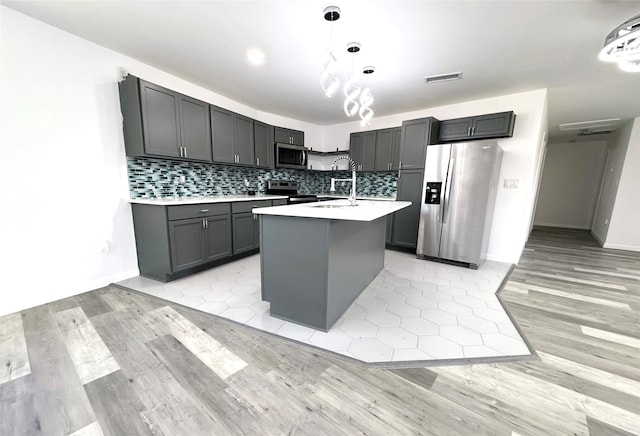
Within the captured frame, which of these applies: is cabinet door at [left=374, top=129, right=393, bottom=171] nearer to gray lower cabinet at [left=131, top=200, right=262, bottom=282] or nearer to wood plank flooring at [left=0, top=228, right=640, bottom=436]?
gray lower cabinet at [left=131, top=200, right=262, bottom=282]

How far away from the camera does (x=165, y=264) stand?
274 cm

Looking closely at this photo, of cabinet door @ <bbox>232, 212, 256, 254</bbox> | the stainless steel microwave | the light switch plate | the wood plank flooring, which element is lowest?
the wood plank flooring

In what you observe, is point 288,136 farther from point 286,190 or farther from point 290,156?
point 286,190

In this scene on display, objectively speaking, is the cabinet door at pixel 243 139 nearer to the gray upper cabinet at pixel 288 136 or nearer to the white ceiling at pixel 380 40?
the white ceiling at pixel 380 40

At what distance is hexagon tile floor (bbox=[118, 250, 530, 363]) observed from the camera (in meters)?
1.73

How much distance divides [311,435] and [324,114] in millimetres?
4769

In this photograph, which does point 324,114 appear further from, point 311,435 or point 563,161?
point 563,161

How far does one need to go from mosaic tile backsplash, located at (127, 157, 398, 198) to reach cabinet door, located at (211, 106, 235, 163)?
313mm

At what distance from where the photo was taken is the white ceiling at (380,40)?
A: 1.87 m

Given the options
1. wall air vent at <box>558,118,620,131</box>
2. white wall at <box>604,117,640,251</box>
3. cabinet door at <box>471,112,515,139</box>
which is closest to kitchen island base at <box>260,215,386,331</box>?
cabinet door at <box>471,112,515,139</box>

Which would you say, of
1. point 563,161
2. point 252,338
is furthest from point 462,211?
point 563,161

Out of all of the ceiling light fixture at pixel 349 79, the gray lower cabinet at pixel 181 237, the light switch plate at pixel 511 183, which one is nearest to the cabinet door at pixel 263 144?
the gray lower cabinet at pixel 181 237

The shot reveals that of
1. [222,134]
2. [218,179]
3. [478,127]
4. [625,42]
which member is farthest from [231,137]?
[625,42]

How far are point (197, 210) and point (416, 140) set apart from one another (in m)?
3.47
